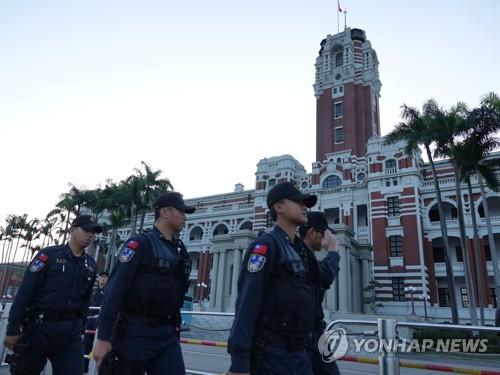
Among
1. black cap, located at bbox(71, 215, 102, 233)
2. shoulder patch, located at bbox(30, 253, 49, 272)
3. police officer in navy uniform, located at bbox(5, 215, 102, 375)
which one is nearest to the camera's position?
police officer in navy uniform, located at bbox(5, 215, 102, 375)

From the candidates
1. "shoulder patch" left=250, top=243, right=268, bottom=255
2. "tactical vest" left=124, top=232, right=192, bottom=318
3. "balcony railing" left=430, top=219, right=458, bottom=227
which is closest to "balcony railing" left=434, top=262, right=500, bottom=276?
"balcony railing" left=430, top=219, right=458, bottom=227

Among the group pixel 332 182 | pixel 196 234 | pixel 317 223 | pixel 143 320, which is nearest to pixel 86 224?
pixel 143 320

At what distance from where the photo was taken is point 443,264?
1291 inches

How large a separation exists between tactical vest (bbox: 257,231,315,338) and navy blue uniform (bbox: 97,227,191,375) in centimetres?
101

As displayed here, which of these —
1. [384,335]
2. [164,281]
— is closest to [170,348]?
[164,281]

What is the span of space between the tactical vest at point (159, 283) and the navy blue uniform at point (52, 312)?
1.51 meters

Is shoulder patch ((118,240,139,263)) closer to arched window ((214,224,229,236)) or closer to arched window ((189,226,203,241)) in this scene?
arched window ((214,224,229,236))

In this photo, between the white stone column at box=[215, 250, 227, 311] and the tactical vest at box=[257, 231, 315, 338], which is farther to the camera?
the white stone column at box=[215, 250, 227, 311]

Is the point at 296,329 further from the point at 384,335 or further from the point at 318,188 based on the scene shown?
the point at 318,188

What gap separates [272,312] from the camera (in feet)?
8.59

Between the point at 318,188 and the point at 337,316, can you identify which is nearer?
the point at 337,316

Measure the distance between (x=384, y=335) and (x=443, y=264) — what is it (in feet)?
109

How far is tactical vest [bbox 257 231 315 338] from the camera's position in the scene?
2.60m

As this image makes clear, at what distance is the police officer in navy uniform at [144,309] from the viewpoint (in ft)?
9.82
